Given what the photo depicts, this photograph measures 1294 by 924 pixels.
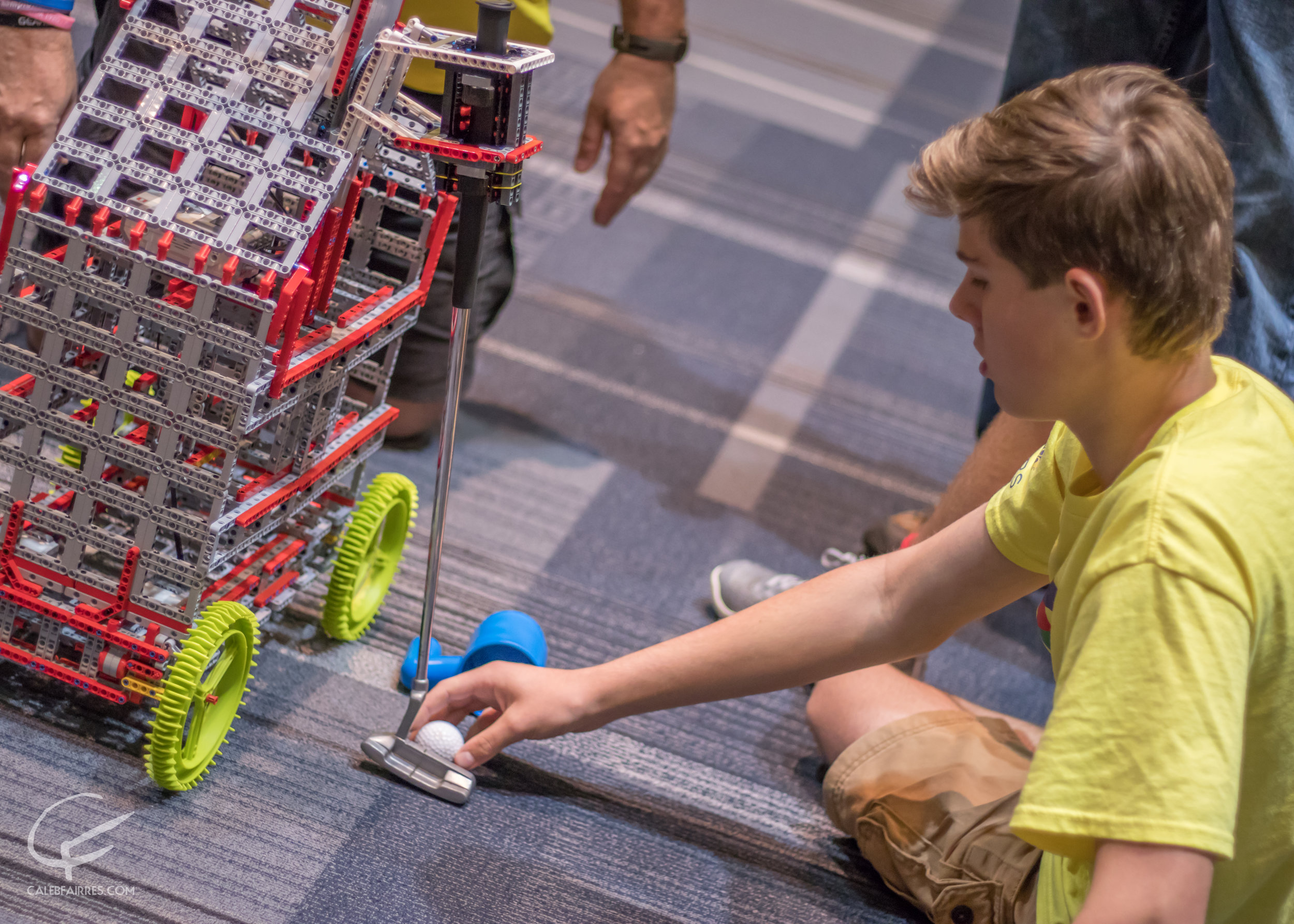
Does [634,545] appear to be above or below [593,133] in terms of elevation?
below

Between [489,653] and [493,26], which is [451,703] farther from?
[493,26]

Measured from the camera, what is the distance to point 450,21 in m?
1.62

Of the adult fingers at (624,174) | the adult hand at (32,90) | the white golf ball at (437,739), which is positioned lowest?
the white golf ball at (437,739)

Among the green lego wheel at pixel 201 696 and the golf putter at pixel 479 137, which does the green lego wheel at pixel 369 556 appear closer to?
the green lego wheel at pixel 201 696

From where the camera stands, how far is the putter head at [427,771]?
114 centimetres

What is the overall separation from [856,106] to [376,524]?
7.86ft

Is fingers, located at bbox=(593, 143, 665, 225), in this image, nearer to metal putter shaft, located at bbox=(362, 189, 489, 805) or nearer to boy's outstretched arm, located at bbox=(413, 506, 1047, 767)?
metal putter shaft, located at bbox=(362, 189, 489, 805)

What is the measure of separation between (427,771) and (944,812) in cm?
49

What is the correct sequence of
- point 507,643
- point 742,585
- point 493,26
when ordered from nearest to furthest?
point 493,26 < point 507,643 < point 742,585

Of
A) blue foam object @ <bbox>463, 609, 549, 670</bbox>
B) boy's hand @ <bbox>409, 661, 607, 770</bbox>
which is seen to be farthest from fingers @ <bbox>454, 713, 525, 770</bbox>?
blue foam object @ <bbox>463, 609, 549, 670</bbox>

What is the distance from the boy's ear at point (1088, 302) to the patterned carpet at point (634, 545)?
66 centimetres

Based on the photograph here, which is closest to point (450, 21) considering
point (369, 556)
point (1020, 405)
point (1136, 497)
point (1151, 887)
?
point (369, 556)

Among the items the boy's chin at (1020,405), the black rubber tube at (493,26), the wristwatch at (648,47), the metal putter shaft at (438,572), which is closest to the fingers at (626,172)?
the wristwatch at (648,47)

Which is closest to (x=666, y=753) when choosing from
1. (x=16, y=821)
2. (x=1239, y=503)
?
(x=16, y=821)
